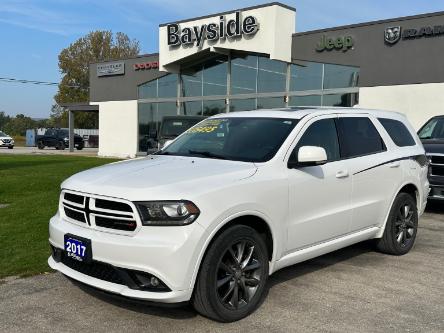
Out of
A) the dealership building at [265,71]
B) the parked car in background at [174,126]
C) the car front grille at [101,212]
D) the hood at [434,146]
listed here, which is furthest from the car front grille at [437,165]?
the dealership building at [265,71]

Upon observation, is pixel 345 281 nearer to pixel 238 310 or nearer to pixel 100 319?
pixel 238 310

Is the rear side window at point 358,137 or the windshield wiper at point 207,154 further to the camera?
the rear side window at point 358,137

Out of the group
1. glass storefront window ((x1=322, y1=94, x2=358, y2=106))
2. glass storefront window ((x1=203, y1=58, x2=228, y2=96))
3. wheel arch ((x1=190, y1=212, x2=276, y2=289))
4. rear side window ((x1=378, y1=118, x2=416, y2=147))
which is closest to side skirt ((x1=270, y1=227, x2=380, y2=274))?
wheel arch ((x1=190, y1=212, x2=276, y2=289))

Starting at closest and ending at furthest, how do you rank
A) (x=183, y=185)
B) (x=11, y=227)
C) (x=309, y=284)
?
(x=183, y=185) < (x=309, y=284) < (x=11, y=227)

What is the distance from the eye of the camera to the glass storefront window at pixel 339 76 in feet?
66.3

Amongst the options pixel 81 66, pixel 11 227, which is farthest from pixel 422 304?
pixel 81 66

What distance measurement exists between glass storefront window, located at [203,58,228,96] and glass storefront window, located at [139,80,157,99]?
3560 mm

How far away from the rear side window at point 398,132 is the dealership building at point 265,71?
12047 millimetres

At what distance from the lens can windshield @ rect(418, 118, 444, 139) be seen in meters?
10.1

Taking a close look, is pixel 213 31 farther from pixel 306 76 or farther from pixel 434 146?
pixel 434 146

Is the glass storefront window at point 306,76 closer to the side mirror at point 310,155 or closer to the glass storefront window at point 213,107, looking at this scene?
the glass storefront window at point 213,107

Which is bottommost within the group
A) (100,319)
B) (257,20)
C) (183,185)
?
(100,319)

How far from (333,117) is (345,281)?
1710 millimetres

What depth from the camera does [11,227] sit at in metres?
7.56
